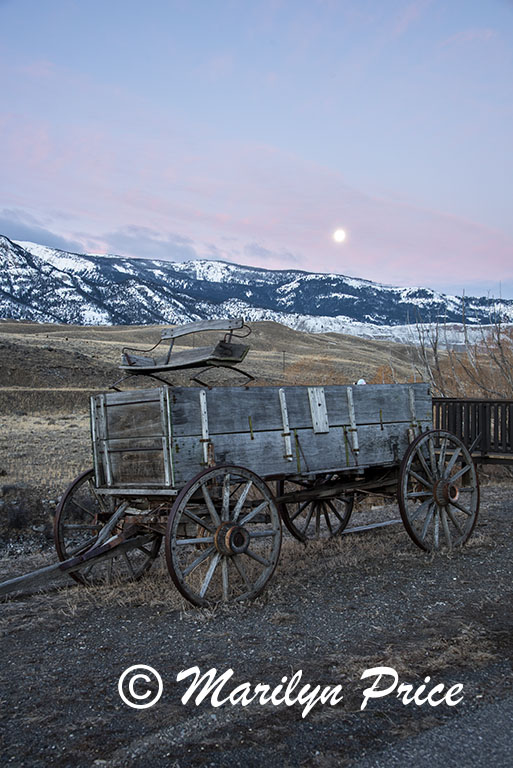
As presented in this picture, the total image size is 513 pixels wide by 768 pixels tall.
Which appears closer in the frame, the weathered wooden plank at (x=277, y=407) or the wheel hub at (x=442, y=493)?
the weathered wooden plank at (x=277, y=407)

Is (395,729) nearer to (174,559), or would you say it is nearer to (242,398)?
(174,559)

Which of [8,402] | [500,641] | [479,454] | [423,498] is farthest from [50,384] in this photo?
[500,641]

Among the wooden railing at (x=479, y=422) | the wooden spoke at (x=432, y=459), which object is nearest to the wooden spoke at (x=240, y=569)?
the wooden spoke at (x=432, y=459)

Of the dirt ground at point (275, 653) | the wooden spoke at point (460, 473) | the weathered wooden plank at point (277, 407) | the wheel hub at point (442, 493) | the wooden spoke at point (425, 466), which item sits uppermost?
the weathered wooden plank at point (277, 407)

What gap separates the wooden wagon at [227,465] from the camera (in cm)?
582

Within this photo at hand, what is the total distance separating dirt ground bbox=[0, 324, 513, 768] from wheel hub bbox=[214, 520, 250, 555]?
499mm

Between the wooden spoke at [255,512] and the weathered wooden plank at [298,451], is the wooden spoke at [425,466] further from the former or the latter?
the wooden spoke at [255,512]

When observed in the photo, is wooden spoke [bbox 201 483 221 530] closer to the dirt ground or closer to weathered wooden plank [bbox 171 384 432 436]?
weathered wooden plank [bbox 171 384 432 436]

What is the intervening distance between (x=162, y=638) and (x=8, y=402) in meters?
31.8

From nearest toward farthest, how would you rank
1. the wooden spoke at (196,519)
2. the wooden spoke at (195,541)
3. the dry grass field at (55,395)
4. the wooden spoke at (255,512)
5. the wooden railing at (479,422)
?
the wooden spoke at (195,541)
the wooden spoke at (196,519)
the wooden spoke at (255,512)
the wooden railing at (479,422)
the dry grass field at (55,395)

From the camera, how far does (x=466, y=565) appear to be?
7.21 metres

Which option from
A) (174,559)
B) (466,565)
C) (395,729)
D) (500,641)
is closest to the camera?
(395,729)

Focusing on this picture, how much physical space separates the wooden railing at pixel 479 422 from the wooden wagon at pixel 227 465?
14.9 ft

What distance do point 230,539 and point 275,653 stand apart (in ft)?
4.13
